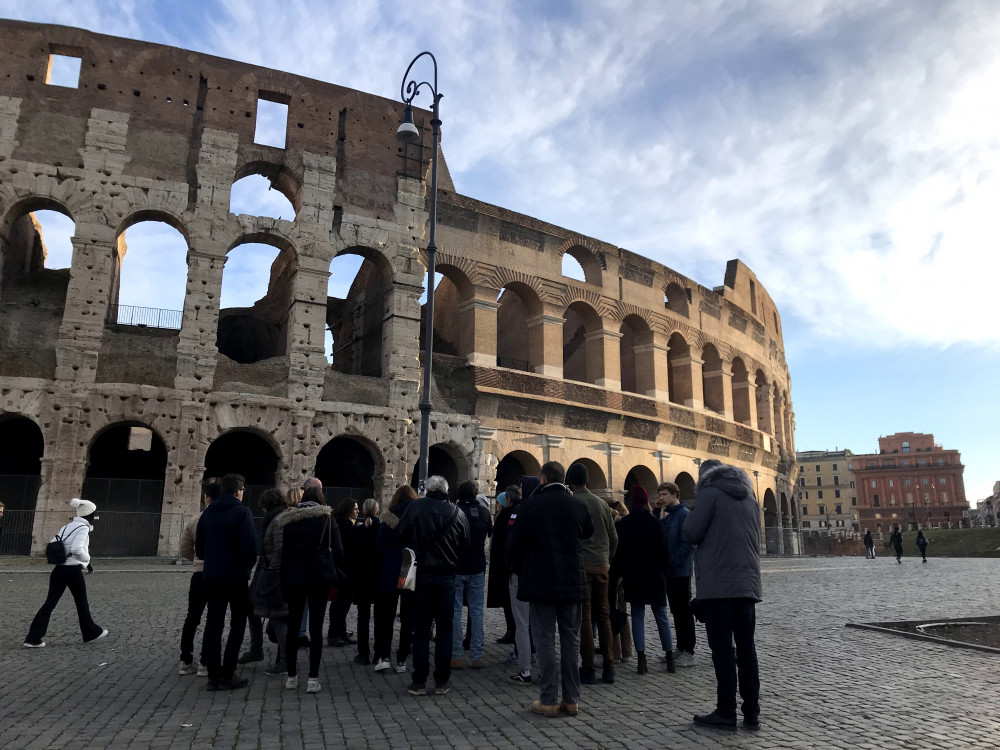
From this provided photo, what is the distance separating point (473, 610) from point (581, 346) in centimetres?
1948

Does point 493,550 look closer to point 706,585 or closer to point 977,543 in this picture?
point 706,585

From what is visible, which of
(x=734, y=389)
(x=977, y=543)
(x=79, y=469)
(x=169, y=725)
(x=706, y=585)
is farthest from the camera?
(x=977, y=543)

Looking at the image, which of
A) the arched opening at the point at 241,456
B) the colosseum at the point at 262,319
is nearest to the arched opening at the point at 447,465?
the colosseum at the point at 262,319

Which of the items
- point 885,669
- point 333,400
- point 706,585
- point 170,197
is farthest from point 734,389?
point 706,585

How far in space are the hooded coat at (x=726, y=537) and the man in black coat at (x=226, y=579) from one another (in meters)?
3.31

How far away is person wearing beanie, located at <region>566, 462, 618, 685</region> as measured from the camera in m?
5.88

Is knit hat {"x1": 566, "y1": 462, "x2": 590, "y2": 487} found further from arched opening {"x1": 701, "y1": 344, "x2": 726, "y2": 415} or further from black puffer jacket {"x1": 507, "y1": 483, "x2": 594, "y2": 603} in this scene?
arched opening {"x1": 701, "y1": 344, "x2": 726, "y2": 415}

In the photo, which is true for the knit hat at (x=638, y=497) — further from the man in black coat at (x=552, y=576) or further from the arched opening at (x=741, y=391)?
the arched opening at (x=741, y=391)

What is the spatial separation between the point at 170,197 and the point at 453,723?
643 inches

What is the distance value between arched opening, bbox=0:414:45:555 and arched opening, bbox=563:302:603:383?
14.7 m

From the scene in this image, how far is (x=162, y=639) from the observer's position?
754 centimetres

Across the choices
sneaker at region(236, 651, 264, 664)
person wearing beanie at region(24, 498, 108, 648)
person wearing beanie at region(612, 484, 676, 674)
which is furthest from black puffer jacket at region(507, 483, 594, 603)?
person wearing beanie at region(24, 498, 108, 648)

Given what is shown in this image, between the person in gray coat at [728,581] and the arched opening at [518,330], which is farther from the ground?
the arched opening at [518,330]

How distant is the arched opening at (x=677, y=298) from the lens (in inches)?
1025
